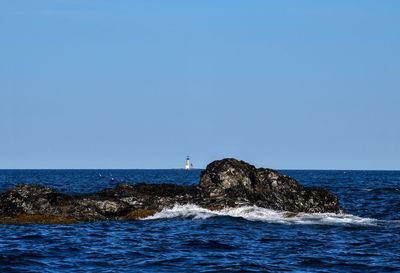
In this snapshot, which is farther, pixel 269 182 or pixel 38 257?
pixel 269 182

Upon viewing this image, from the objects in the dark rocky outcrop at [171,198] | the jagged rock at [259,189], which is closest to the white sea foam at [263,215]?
the dark rocky outcrop at [171,198]

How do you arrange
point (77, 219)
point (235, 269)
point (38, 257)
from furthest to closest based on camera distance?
1. point (77, 219)
2. point (38, 257)
3. point (235, 269)

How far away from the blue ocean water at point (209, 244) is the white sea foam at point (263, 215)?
5 centimetres

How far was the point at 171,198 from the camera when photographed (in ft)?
132

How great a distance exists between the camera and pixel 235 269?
2258 cm

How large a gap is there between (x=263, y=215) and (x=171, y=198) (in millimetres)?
5188

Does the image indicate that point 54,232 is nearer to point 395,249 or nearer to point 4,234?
point 4,234

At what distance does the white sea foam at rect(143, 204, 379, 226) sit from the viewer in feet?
118

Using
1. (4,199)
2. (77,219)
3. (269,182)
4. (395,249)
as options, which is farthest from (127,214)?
(395,249)

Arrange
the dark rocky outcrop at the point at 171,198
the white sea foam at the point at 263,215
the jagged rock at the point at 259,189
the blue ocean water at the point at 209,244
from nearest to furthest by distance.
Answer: the blue ocean water at the point at 209,244
the white sea foam at the point at 263,215
the dark rocky outcrop at the point at 171,198
the jagged rock at the point at 259,189

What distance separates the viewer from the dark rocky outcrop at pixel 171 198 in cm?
3666

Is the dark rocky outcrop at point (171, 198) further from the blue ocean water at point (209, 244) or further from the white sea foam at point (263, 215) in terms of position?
the blue ocean water at point (209, 244)

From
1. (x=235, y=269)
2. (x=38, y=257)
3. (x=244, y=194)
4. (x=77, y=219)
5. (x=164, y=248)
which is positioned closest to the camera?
(x=235, y=269)

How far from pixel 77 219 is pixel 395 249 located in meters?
15.6
